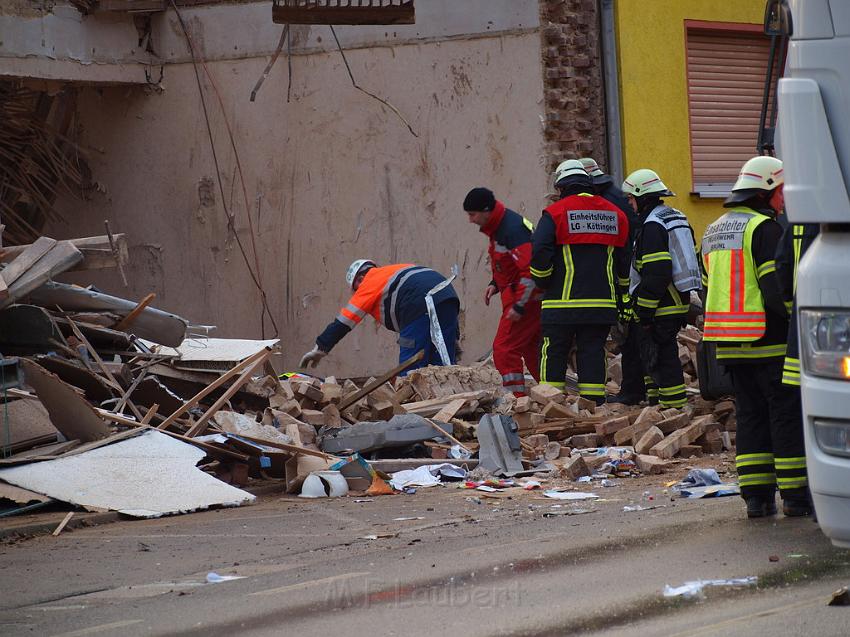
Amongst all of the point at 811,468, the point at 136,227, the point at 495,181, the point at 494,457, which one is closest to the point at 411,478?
the point at 494,457

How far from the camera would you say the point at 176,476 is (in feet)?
25.6

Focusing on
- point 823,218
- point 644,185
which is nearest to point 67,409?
point 644,185

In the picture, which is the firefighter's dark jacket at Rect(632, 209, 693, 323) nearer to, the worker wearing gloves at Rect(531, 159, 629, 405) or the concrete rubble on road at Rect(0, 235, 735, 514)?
the worker wearing gloves at Rect(531, 159, 629, 405)

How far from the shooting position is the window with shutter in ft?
47.4

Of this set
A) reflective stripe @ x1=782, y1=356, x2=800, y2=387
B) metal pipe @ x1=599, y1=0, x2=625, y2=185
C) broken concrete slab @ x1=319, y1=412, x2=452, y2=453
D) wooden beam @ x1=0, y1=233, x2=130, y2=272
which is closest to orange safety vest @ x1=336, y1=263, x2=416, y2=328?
broken concrete slab @ x1=319, y1=412, x2=452, y2=453

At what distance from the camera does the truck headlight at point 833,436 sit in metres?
3.89

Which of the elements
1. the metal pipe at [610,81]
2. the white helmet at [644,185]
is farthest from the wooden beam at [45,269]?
the metal pipe at [610,81]

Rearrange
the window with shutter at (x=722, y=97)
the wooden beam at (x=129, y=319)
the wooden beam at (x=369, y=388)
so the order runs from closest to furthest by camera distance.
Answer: the wooden beam at (x=129, y=319) → the wooden beam at (x=369, y=388) → the window with shutter at (x=722, y=97)

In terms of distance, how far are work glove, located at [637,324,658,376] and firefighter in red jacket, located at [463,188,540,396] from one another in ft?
3.00

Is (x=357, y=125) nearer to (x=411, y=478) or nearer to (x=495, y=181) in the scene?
(x=495, y=181)

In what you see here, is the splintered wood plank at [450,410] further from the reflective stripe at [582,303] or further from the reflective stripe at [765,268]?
the reflective stripe at [765,268]

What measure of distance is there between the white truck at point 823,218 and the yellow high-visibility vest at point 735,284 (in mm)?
2055

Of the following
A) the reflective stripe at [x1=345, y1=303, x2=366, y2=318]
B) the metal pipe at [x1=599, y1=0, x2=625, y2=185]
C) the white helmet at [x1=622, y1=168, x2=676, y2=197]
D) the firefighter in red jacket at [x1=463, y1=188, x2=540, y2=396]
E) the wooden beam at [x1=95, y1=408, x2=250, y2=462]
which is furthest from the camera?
the metal pipe at [x1=599, y1=0, x2=625, y2=185]

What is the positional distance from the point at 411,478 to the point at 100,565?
275 cm
